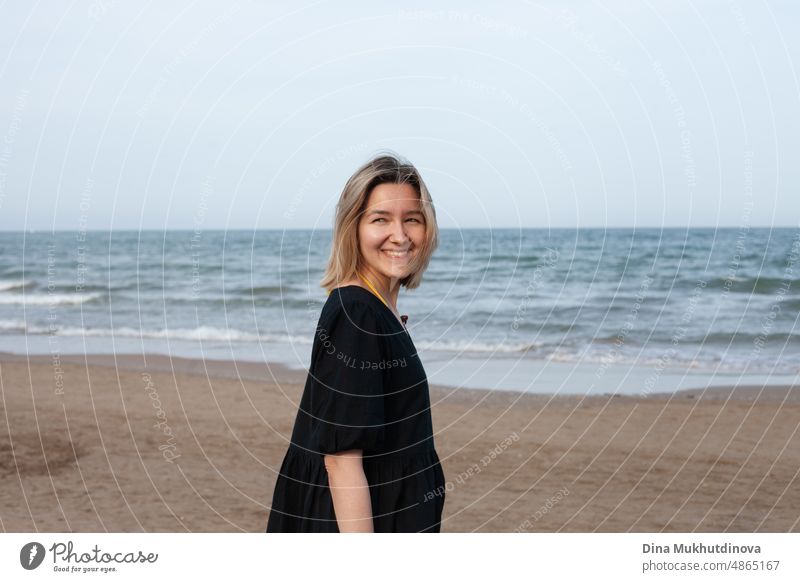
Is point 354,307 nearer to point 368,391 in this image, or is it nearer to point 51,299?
point 368,391

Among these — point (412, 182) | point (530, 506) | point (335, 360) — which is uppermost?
point (412, 182)

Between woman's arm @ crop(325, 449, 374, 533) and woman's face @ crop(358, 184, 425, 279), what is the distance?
57 cm

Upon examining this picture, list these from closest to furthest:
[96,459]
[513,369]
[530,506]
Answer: [530,506] < [96,459] < [513,369]

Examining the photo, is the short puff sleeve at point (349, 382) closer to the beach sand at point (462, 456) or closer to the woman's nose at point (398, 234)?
the woman's nose at point (398, 234)

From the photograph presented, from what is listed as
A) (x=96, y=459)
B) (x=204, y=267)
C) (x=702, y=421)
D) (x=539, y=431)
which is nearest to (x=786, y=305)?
(x=702, y=421)

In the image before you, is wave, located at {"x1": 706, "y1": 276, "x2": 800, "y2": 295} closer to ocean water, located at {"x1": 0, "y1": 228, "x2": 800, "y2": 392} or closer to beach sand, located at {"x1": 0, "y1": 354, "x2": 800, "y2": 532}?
ocean water, located at {"x1": 0, "y1": 228, "x2": 800, "y2": 392}

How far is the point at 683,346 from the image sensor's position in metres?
14.4

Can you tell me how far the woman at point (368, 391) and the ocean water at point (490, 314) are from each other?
8.94 m

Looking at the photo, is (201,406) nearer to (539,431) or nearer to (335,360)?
(539,431)

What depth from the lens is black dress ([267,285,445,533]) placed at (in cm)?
243

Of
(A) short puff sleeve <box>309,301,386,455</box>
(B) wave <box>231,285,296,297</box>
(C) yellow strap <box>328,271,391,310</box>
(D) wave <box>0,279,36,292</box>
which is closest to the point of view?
(A) short puff sleeve <box>309,301,386,455</box>

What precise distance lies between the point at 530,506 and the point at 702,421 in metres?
3.61

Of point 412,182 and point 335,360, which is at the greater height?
point 412,182

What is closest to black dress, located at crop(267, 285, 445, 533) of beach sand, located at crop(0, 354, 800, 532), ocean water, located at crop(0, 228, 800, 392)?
beach sand, located at crop(0, 354, 800, 532)
